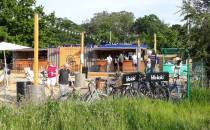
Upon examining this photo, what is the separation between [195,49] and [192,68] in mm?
2255

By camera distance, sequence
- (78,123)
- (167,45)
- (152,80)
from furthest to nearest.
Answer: (167,45), (152,80), (78,123)

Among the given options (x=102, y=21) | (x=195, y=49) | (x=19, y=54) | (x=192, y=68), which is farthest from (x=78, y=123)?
(x=102, y=21)

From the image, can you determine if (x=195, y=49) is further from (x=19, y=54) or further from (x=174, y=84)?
(x=19, y=54)

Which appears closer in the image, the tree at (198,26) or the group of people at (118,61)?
the tree at (198,26)

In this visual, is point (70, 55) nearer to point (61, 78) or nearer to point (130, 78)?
point (61, 78)

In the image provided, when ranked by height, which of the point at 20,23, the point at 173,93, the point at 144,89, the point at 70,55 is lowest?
the point at 173,93

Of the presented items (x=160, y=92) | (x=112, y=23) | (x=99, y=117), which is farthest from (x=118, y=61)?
(x=112, y=23)

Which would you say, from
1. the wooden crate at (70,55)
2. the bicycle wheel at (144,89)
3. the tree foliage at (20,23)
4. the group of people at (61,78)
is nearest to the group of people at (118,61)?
the wooden crate at (70,55)

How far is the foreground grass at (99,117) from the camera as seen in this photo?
37.6 ft

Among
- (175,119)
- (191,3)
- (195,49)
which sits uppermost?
(191,3)

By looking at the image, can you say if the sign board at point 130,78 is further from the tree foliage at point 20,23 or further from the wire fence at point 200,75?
the tree foliage at point 20,23

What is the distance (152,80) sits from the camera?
20078mm

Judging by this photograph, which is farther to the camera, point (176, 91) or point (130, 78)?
point (130, 78)

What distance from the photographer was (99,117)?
39.3 ft
